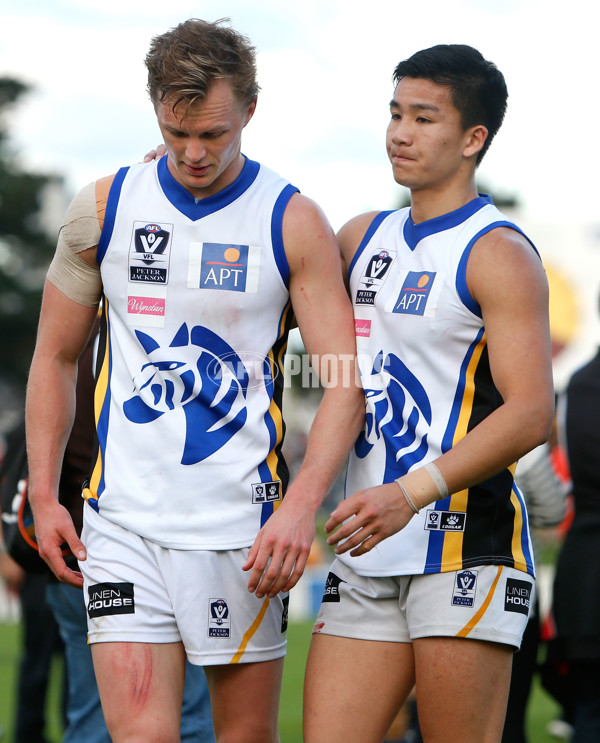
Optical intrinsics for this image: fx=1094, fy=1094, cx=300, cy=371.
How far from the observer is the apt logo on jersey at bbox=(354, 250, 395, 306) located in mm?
3596

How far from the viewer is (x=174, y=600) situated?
11.1ft

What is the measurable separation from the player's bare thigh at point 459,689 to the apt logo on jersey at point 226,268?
4.10 feet

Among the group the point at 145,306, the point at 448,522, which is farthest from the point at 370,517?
the point at 145,306

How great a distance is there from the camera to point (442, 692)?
3.32 m

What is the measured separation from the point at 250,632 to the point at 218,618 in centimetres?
13

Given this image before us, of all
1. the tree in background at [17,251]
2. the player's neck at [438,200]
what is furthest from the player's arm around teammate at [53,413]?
the tree in background at [17,251]

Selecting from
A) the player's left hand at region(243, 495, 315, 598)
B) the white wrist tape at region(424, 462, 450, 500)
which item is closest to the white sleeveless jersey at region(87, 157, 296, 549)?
the player's left hand at region(243, 495, 315, 598)

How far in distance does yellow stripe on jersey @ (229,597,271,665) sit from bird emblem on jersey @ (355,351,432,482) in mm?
565

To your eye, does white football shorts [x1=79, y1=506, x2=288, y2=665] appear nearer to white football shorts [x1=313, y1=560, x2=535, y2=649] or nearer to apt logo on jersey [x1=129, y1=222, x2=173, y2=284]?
white football shorts [x1=313, y1=560, x2=535, y2=649]

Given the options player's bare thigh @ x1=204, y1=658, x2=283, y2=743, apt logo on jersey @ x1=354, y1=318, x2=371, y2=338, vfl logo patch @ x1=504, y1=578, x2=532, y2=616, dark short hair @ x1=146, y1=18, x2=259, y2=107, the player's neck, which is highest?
dark short hair @ x1=146, y1=18, x2=259, y2=107

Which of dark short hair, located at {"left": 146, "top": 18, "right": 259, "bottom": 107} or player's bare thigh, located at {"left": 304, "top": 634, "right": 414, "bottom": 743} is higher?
dark short hair, located at {"left": 146, "top": 18, "right": 259, "bottom": 107}

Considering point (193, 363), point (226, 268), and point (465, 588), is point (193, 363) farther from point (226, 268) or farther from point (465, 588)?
point (465, 588)

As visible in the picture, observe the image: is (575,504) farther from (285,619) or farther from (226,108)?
(226,108)

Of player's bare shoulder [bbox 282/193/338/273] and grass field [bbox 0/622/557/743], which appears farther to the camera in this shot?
grass field [bbox 0/622/557/743]
